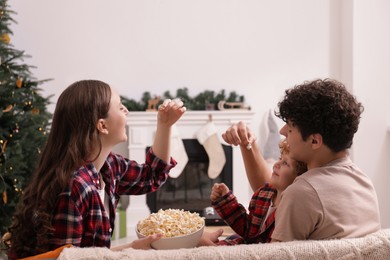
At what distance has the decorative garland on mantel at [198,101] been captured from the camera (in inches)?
177

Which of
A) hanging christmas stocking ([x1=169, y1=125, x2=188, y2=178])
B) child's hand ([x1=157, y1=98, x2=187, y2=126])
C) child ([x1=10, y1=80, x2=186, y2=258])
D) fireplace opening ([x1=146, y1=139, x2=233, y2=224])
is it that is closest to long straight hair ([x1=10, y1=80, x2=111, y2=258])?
child ([x1=10, y1=80, x2=186, y2=258])

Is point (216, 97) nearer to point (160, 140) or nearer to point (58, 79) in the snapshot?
point (58, 79)

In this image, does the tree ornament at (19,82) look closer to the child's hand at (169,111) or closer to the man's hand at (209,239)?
the child's hand at (169,111)

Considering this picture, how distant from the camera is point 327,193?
104 cm

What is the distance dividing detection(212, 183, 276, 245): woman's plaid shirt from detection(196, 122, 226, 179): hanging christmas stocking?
2877 millimetres

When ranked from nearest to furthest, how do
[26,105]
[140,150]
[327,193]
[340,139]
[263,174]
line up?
[327,193]
[340,139]
[263,174]
[26,105]
[140,150]

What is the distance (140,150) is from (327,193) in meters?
3.49

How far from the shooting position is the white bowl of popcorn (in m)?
1.15

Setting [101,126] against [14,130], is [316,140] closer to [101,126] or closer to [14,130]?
[101,126]

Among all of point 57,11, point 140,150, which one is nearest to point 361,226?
point 140,150

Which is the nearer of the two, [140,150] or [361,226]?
[361,226]

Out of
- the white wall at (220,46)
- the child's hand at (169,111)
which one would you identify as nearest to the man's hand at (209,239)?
the child's hand at (169,111)

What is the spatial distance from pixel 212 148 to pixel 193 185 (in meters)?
0.51

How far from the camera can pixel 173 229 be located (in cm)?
119
